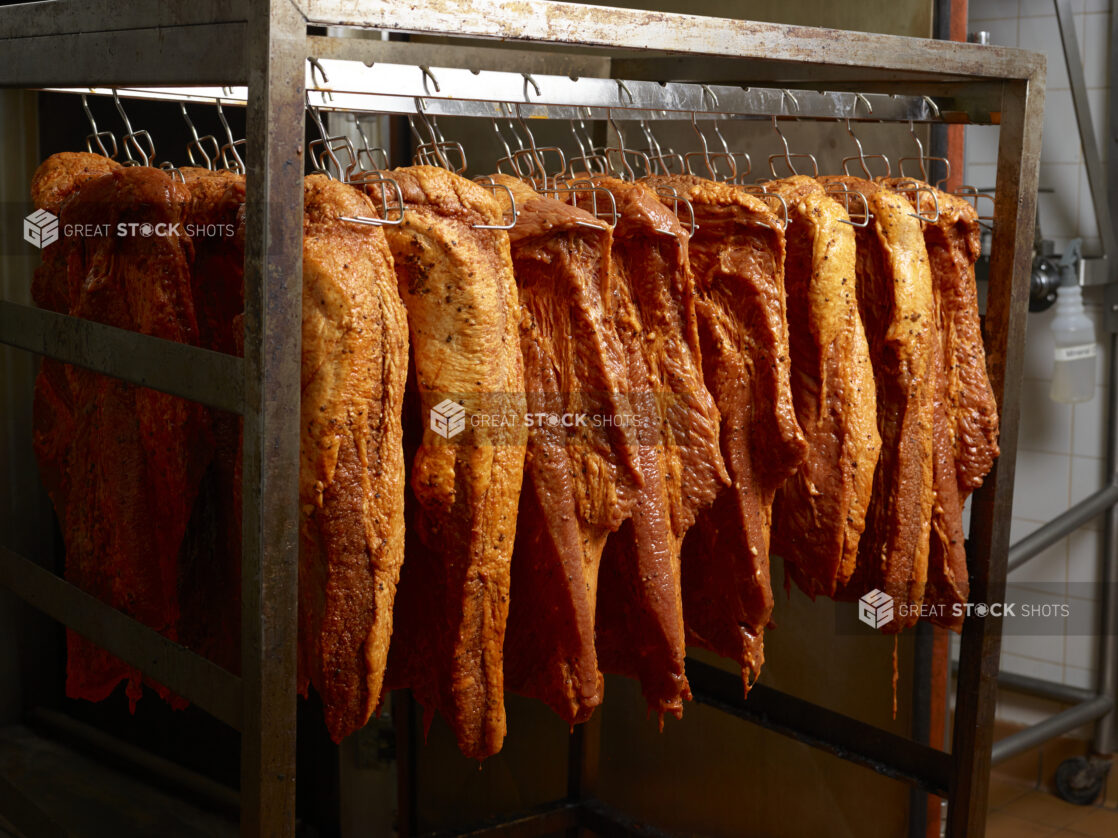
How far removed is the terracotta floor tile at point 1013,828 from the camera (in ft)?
13.8

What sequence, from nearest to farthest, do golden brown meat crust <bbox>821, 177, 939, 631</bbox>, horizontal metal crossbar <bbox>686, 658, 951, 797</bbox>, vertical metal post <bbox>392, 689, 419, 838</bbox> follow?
golden brown meat crust <bbox>821, 177, 939, 631</bbox>
horizontal metal crossbar <bbox>686, 658, 951, 797</bbox>
vertical metal post <bbox>392, 689, 419, 838</bbox>

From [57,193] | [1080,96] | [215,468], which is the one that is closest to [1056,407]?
[1080,96]

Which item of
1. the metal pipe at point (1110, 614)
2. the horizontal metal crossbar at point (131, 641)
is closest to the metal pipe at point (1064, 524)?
the metal pipe at point (1110, 614)

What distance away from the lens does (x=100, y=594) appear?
2105 millimetres

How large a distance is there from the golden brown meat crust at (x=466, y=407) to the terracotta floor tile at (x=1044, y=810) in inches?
126

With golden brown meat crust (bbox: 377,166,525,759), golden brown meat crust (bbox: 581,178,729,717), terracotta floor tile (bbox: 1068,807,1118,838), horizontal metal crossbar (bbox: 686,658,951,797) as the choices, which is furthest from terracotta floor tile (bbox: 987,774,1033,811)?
golden brown meat crust (bbox: 377,166,525,759)

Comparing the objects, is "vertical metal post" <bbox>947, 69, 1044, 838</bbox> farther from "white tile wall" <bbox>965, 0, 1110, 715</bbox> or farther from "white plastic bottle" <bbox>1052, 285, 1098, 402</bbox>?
"white tile wall" <bbox>965, 0, 1110, 715</bbox>

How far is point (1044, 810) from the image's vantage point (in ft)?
14.6

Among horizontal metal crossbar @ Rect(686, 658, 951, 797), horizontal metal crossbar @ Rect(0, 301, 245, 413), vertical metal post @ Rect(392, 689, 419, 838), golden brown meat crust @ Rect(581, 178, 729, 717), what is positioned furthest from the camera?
vertical metal post @ Rect(392, 689, 419, 838)

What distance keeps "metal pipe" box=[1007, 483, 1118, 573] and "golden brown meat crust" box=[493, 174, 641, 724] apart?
2.42 m

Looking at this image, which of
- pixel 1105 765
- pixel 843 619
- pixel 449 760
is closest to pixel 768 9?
pixel 843 619

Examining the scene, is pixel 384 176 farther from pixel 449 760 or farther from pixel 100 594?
pixel 449 760

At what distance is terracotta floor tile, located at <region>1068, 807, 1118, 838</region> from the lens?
13.8 feet

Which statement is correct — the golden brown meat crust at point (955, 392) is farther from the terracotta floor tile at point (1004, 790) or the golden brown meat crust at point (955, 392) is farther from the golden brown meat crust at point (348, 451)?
the terracotta floor tile at point (1004, 790)
